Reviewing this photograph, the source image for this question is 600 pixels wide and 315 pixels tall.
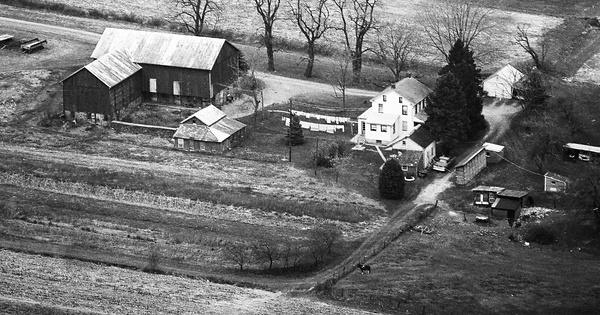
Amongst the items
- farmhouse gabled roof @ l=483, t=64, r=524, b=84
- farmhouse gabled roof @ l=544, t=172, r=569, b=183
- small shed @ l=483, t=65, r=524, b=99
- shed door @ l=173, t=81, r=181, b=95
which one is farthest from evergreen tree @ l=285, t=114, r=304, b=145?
farmhouse gabled roof @ l=544, t=172, r=569, b=183

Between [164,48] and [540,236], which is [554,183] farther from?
[164,48]

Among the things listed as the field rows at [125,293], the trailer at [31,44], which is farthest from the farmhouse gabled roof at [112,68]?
the field rows at [125,293]

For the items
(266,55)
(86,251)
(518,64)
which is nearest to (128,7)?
(266,55)

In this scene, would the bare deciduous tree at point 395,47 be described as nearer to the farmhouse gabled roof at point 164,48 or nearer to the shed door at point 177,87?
the farmhouse gabled roof at point 164,48

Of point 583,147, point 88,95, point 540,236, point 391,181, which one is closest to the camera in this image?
point 540,236

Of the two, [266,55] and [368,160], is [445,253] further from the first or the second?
[266,55]

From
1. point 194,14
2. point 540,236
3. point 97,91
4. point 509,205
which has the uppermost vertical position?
point 194,14

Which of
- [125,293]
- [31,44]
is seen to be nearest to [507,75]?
[31,44]
